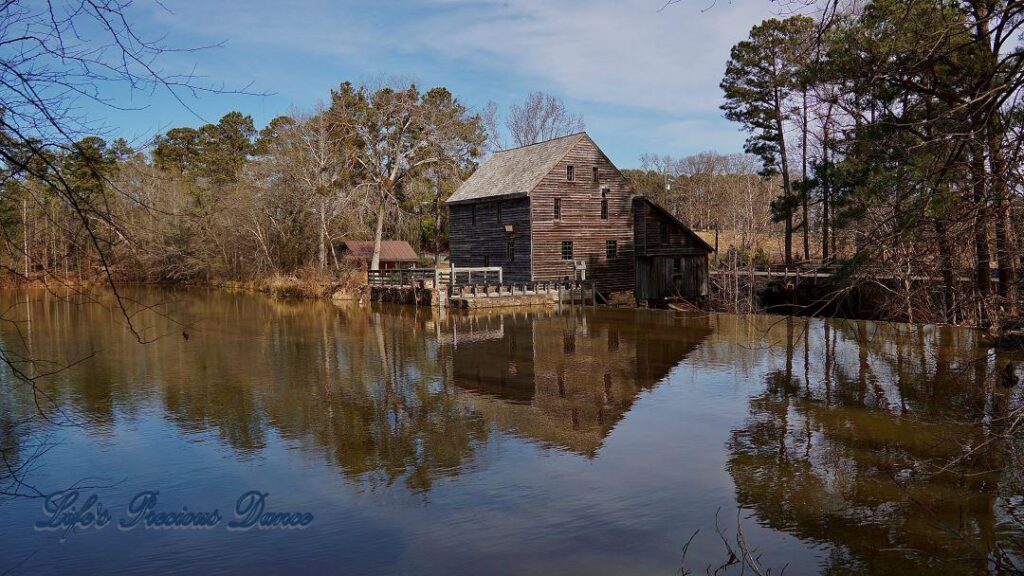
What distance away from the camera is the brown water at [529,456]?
275 inches

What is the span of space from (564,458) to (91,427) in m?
7.70

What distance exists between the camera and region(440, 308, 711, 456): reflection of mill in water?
38.9ft

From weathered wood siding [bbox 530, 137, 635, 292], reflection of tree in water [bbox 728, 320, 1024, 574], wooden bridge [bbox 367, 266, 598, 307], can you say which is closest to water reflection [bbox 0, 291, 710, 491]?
reflection of tree in water [bbox 728, 320, 1024, 574]

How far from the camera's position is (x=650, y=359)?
1764cm

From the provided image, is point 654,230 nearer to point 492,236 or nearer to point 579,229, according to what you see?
point 579,229

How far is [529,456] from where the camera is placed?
991cm

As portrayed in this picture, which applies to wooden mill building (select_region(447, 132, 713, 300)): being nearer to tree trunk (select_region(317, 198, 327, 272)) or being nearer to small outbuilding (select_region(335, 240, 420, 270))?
tree trunk (select_region(317, 198, 327, 272))

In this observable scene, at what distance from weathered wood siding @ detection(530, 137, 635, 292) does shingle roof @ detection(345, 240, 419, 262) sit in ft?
50.4

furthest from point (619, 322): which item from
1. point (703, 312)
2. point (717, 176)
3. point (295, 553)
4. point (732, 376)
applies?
point (717, 176)

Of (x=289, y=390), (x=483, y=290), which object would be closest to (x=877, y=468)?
(x=289, y=390)

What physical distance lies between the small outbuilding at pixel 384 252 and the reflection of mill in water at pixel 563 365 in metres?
20.2

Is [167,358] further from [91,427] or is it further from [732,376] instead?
[732,376]

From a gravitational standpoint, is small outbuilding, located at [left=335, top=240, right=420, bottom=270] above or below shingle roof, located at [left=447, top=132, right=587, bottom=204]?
below

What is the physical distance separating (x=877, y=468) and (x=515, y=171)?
2976 cm
